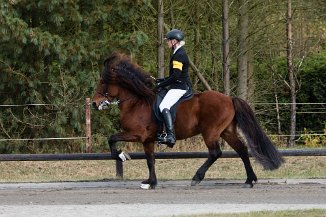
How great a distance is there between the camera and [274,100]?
29.4 m

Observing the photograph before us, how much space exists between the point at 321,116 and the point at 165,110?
15.4m

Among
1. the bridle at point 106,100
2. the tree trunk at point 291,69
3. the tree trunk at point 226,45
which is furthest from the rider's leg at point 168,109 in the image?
the tree trunk at point 291,69

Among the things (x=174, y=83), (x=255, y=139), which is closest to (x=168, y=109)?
(x=174, y=83)

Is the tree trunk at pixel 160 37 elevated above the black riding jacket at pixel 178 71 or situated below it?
above

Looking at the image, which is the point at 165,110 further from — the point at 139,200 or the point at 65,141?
the point at 65,141

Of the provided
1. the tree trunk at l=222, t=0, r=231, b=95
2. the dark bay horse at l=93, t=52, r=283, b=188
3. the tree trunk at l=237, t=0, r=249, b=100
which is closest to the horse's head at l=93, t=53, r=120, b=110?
the dark bay horse at l=93, t=52, r=283, b=188

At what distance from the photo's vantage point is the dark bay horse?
14.7m

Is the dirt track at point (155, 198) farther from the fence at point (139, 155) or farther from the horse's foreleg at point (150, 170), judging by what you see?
the fence at point (139, 155)

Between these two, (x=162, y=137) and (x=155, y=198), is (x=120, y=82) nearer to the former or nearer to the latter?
(x=162, y=137)

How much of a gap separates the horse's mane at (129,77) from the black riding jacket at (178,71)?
Result: 1.38 ft

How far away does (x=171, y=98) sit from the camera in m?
14.6

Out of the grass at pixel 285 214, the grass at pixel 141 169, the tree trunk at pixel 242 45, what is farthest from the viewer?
the tree trunk at pixel 242 45

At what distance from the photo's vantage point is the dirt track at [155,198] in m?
12.0

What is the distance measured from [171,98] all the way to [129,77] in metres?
0.91
